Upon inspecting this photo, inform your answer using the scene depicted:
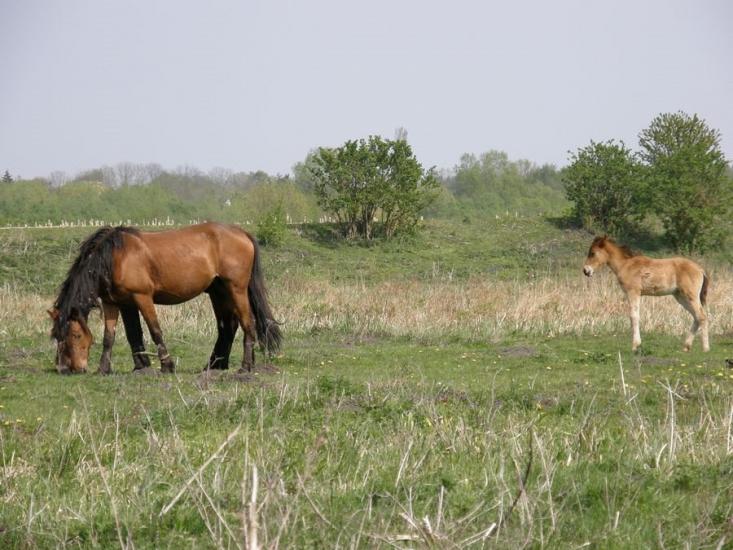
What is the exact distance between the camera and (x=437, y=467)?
5.59m

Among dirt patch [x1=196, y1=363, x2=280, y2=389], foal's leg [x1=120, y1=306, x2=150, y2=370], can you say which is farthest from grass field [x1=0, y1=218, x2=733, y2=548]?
foal's leg [x1=120, y1=306, x2=150, y2=370]

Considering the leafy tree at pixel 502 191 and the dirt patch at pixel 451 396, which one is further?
the leafy tree at pixel 502 191

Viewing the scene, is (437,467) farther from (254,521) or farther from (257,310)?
(257,310)

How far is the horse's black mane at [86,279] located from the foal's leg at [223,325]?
167 cm

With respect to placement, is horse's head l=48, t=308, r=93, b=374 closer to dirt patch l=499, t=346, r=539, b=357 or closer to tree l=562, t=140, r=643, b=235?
dirt patch l=499, t=346, r=539, b=357

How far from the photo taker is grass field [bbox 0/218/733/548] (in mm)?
4348

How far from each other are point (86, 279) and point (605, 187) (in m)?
32.9

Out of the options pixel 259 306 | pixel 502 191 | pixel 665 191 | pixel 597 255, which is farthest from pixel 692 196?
pixel 502 191

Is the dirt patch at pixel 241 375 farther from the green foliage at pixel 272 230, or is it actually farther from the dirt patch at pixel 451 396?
the green foliage at pixel 272 230

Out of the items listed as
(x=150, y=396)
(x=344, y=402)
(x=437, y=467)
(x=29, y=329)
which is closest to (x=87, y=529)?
(x=437, y=467)

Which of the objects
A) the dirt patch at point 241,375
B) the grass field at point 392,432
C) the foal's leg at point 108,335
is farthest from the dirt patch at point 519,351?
the foal's leg at point 108,335

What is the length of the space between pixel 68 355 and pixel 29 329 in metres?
5.41

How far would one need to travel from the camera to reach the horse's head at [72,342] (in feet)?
37.9

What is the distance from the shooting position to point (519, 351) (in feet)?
47.0
